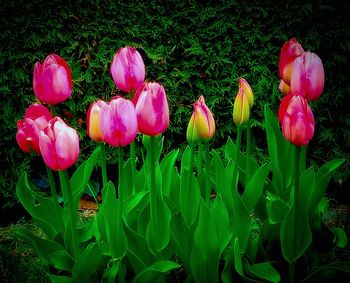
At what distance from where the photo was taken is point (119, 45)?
3.57m

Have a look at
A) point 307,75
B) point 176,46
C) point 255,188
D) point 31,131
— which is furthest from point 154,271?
point 176,46

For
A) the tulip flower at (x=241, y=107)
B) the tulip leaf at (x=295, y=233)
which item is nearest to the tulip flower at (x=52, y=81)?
the tulip flower at (x=241, y=107)

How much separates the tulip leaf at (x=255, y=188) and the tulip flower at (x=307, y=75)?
39cm

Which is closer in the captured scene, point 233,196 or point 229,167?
point 233,196

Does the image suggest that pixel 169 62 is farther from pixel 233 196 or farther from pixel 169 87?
pixel 233 196

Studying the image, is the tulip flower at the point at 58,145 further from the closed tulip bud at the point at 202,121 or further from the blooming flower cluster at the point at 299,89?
the blooming flower cluster at the point at 299,89

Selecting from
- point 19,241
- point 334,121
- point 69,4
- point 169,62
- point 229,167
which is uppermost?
point 69,4

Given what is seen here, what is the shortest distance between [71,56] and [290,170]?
1779 mm

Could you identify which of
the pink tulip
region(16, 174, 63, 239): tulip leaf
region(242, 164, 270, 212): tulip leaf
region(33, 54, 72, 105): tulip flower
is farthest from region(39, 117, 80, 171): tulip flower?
region(242, 164, 270, 212): tulip leaf

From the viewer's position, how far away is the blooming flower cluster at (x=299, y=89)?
187 cm

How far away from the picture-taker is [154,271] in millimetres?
2047

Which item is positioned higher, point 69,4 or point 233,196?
point 69,4

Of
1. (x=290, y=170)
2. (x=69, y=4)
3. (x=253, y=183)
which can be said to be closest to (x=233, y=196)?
(x=253, y=183)

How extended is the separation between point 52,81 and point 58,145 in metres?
0.32
